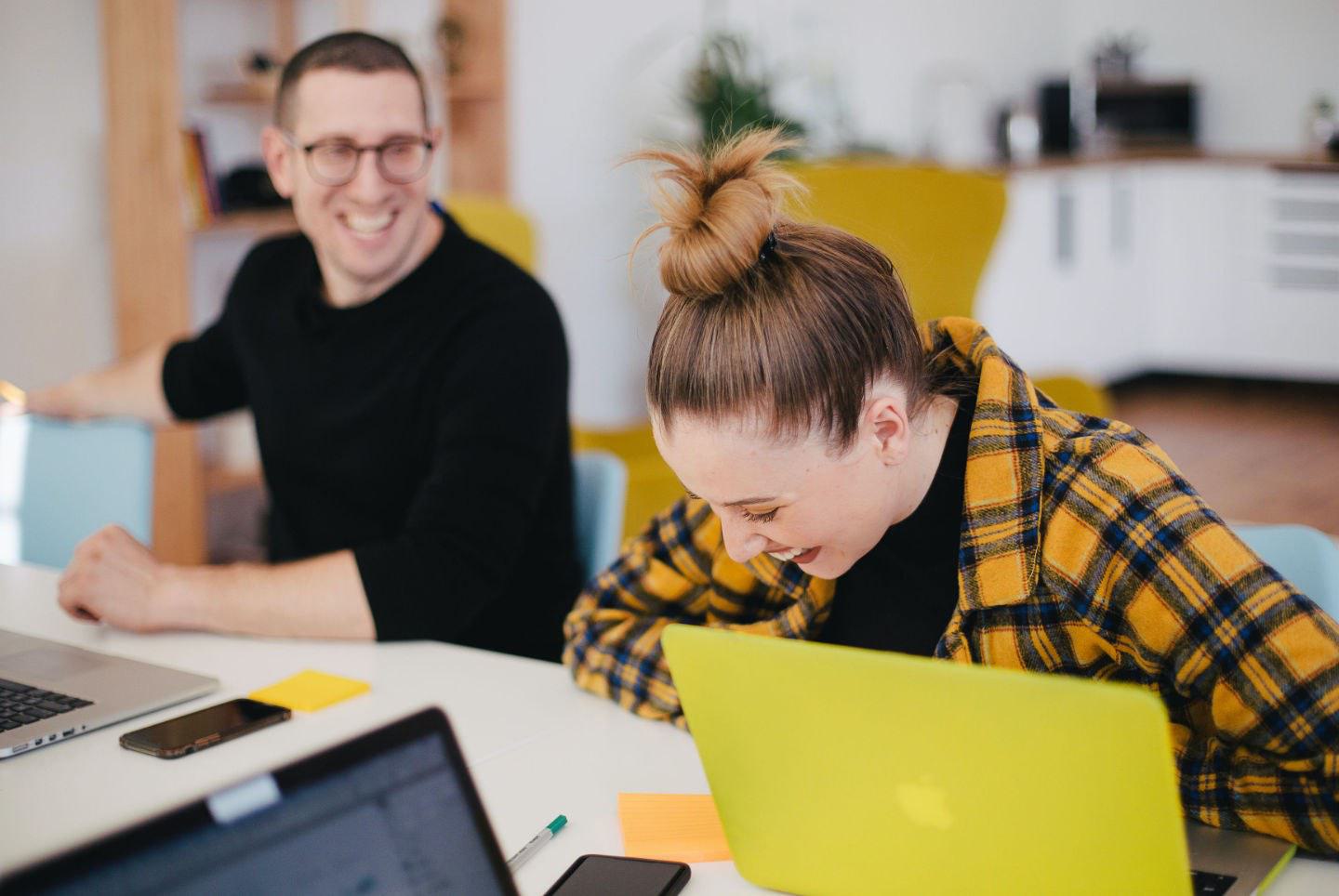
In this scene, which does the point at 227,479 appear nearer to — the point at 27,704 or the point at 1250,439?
the point at 27,704

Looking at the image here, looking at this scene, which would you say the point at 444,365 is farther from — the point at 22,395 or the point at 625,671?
the point at 22,395

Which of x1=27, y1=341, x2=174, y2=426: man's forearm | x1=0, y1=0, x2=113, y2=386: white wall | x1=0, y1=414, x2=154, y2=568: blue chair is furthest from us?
x1=0, y1=0, x2=113, y2=386: white wall

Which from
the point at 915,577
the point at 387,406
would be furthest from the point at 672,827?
the point at 387,406

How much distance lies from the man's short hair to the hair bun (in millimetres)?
806

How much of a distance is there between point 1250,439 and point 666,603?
4779mm

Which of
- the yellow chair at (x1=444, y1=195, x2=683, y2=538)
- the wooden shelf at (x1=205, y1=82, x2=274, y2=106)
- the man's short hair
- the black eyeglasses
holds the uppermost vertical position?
the wooden shelf at (x1=205, y1=82, x2=274, y2=106)

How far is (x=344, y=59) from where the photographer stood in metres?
1.88

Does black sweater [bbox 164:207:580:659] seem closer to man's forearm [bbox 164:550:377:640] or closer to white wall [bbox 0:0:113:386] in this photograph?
man's forearm [bbox 164:550:377:640]

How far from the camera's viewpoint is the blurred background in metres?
3.48

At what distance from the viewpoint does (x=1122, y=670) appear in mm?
1185

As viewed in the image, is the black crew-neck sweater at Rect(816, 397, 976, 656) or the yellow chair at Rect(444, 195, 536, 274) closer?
the black crew-neck sweater at Rect(816, 397, 976, 656)

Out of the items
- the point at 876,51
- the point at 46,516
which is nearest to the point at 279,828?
the point at 46,516

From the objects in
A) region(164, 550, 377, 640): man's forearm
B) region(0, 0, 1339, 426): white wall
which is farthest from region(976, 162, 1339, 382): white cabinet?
region(164, 550, 377, 640): man's forearm

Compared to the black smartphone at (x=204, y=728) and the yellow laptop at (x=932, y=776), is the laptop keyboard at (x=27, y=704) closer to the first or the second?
the black smartphone at (x=204, y=728)
